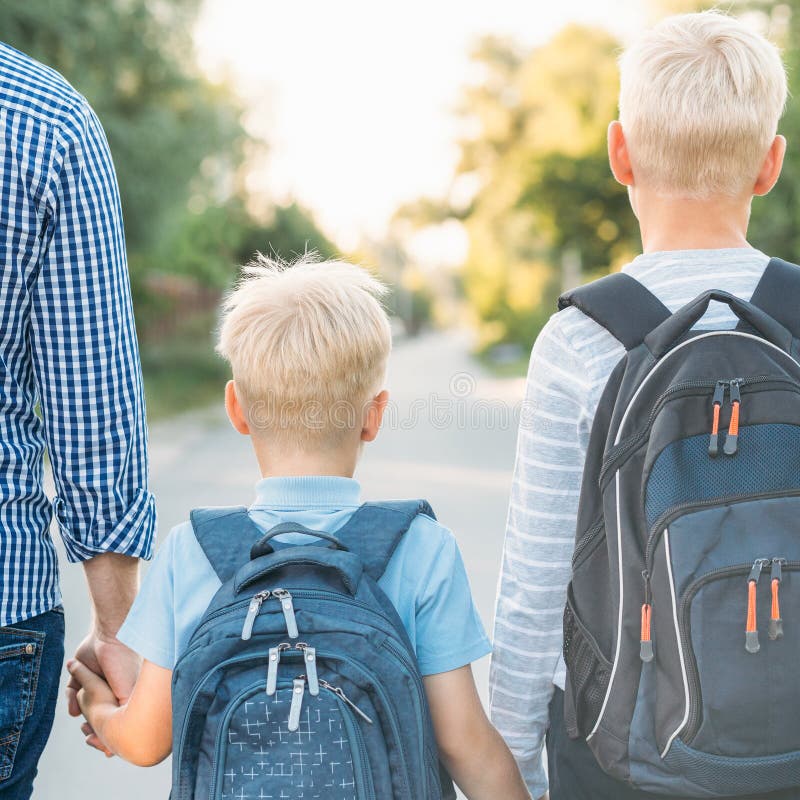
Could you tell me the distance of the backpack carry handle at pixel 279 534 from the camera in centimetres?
174

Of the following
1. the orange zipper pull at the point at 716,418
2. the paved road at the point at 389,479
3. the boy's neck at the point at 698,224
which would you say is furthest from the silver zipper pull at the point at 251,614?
the paved road at the point at 389,479

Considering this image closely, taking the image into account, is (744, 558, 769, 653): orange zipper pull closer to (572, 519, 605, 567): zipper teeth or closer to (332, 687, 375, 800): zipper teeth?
(572, 519, 605, 567): zipper teeth

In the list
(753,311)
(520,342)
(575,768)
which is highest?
(753,311)

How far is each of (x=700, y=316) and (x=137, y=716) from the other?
1.15m

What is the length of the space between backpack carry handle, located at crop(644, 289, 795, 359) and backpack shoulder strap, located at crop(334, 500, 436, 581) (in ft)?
1.51

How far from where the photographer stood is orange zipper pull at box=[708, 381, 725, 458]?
5.41 feet

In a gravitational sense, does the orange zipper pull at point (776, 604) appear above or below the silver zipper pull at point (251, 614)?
above

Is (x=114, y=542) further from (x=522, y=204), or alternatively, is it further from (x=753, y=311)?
(x=522, y=204)

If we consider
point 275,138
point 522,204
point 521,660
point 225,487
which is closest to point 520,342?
point 275,138

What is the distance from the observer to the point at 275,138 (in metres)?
40.2

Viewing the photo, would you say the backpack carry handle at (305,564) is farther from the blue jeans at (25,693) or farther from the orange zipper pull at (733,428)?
the orange zipper pull at (733,428)

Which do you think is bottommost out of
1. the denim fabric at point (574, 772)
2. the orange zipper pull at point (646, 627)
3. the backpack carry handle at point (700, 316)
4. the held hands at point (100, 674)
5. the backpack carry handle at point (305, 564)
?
the denim fabric at point (574, 772)

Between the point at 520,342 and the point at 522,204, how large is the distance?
590 inches

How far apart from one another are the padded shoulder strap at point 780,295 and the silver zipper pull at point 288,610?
88 centimetres
